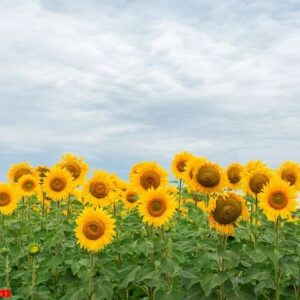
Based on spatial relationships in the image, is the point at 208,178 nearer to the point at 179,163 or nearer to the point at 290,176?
the point at 290,176

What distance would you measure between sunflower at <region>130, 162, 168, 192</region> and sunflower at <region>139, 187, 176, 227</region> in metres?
0.80

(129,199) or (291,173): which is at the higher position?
(291,173)

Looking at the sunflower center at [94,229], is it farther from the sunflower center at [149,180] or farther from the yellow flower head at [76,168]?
the yellow flower head at [76,168]

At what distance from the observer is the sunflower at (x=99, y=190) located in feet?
34.1

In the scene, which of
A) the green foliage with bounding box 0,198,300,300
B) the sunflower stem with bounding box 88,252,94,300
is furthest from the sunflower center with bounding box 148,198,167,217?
the sunflower stem with bounding box 88,252,94,300

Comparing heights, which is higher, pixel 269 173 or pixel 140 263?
pixel 269 173

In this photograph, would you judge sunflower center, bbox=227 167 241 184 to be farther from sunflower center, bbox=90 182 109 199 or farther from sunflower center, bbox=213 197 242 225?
sunflower center, bbox=213 197 242 225

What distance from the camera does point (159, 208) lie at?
8.59 meters

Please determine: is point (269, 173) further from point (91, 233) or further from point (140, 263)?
point (91, 233)

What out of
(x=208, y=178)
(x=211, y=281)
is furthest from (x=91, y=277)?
(x=208, y=178)

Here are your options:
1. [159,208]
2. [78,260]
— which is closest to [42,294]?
[78,260]

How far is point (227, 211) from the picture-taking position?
7.73 m

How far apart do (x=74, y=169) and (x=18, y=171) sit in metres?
2.75

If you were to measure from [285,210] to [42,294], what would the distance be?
4487 millimetres
